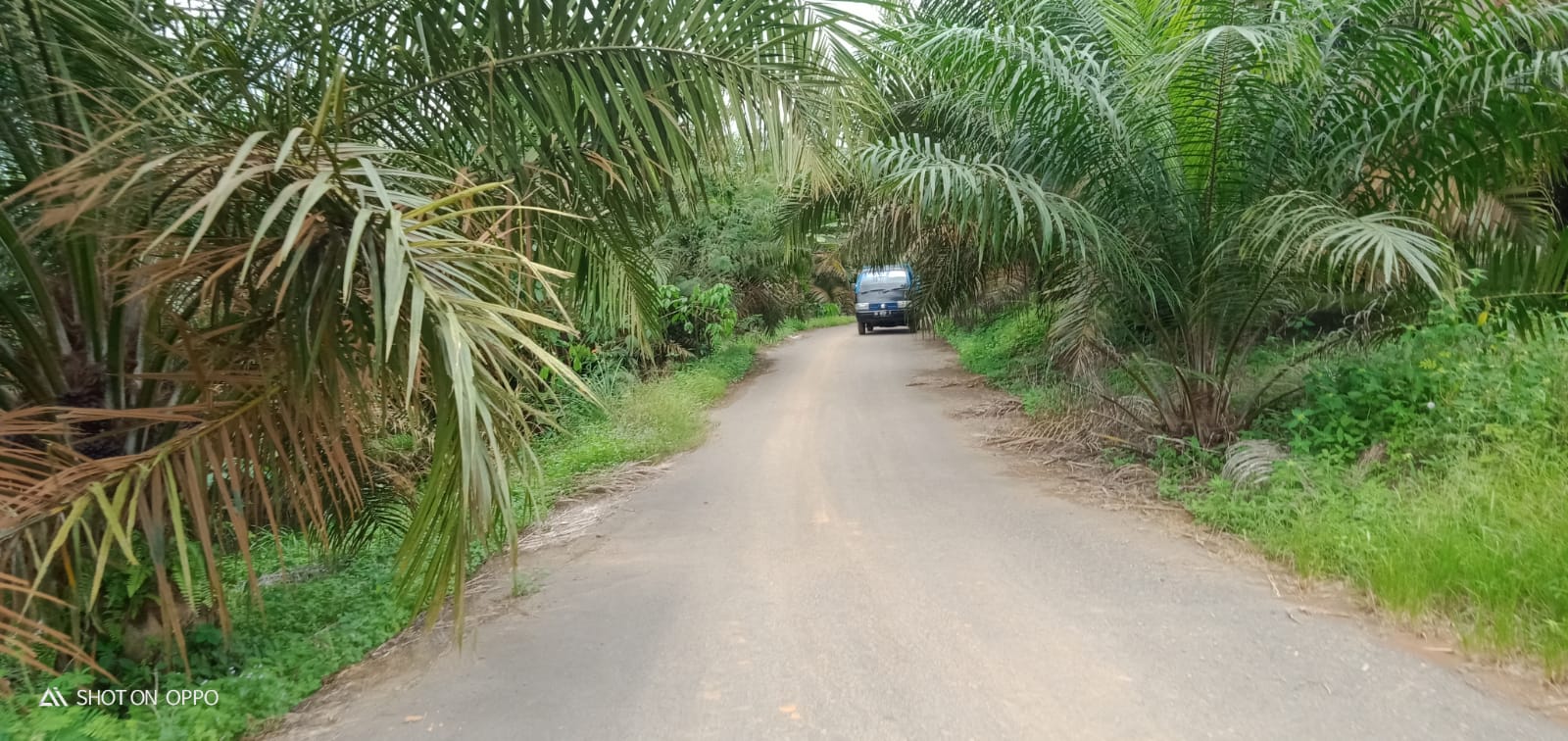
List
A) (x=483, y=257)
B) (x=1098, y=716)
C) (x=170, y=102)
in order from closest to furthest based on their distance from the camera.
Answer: (x=483, y=257)
(x=170, y=102)
(x=1098, y=716)

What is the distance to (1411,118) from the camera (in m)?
5.08

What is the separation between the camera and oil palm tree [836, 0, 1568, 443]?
480 cm

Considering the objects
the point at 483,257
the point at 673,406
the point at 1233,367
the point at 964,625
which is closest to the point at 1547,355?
the point at 1233,367

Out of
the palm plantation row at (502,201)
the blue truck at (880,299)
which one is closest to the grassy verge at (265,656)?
the palm plantation row at (502,201)

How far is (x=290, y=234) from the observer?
2014 mm

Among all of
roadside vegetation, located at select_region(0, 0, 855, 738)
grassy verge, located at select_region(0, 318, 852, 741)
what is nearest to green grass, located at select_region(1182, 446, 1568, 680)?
roadside vegetation, located at select_region(0, 0, 855, 738)

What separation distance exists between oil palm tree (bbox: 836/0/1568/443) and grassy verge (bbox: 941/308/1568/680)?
0.54 metres

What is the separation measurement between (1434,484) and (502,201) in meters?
4.75

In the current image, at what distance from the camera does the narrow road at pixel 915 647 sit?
307 cm

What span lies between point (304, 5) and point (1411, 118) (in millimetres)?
5705

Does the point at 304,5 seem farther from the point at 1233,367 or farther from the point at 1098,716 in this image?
the point at 1233,367

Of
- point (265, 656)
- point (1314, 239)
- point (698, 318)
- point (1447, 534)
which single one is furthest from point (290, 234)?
point (698, 318)

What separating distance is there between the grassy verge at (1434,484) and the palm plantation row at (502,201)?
1.66ft

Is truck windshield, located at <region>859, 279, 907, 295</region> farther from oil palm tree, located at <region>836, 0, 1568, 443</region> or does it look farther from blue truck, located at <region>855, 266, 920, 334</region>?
oil palm tree, located at <region>836, 0, 1568, 443</region>
